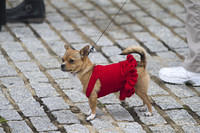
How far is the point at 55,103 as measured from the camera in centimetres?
498

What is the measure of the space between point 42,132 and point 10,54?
208 cm

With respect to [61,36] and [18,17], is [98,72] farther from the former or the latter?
[18,17]

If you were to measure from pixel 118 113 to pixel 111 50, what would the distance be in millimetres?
1769

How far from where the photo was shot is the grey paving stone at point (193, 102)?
5.00 m

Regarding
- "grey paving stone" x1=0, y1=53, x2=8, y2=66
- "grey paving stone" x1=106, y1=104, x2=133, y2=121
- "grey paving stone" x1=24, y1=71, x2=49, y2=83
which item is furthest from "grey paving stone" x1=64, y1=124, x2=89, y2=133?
"grey paving stone" x1=0, y1=53, x2=8, y2=66

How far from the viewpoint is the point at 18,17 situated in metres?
7.25

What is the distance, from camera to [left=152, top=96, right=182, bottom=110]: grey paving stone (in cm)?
502

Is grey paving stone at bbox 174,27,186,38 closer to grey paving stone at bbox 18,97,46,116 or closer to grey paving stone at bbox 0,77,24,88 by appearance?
grey paving stone at bbox 0,77,24,88

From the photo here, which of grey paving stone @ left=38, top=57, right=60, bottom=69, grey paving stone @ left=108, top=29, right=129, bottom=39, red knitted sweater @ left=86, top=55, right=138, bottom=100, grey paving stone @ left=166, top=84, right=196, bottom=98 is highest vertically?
red knitted sweater @ left=86, top=55, right=138, bottom=100

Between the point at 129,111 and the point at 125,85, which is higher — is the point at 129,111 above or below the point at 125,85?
below

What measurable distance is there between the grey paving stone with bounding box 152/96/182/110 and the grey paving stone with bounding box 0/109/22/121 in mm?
1616

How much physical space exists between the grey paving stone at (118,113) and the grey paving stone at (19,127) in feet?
3.13

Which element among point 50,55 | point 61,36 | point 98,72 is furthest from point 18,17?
point 98,72

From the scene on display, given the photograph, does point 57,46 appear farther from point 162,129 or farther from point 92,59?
point 162,129
